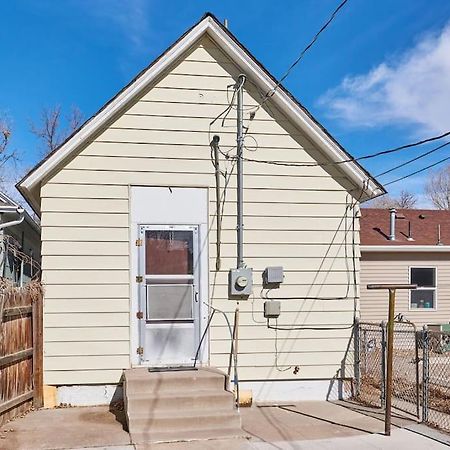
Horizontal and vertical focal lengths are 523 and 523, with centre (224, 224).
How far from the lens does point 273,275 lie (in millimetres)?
7676

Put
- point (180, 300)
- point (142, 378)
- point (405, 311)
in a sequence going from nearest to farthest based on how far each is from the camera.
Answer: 1. point (142, 378)
2. point (180, 300)
3. point (405, 311)

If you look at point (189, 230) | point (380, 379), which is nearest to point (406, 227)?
point (380, 379)

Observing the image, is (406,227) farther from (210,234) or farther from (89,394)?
(89,394)

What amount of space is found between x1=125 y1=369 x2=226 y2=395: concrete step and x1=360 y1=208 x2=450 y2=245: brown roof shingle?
945cm

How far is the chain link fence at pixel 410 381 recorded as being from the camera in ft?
22.2

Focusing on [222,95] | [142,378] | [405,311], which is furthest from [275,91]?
[405,311]

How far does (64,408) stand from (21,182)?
316cm

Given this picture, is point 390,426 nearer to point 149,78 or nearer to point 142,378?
point 142,378

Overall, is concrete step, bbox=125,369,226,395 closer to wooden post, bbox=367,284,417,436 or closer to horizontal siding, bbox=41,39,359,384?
horizontal siding, bbox=41,39,359,384

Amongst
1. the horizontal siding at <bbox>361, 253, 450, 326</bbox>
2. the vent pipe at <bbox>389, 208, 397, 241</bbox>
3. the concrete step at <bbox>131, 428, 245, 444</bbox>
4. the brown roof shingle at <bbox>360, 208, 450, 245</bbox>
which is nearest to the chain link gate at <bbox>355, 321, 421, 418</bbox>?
the concrete step at <bbox>131, 428, 245, 444</bbox>

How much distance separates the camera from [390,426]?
6.14m

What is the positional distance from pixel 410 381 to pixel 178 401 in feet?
16.4

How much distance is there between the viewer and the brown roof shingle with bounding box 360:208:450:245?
51.7 feet

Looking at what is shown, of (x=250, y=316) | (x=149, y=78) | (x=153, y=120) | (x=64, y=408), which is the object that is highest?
(x=149, y=78)
